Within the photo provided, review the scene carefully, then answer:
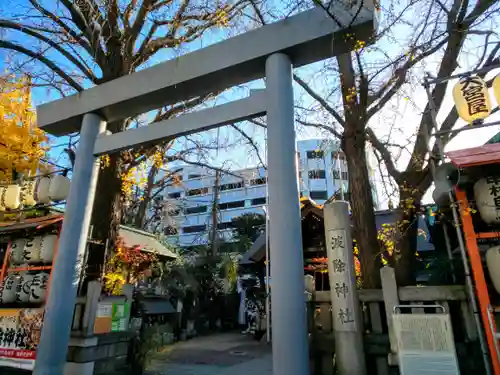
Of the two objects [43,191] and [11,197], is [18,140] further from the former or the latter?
[43,191]

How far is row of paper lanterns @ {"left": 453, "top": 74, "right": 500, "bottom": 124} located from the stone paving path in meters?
7.04

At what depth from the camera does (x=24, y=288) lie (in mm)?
6637

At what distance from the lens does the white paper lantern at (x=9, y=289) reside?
673cm

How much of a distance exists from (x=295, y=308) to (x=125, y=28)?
8.03 metres

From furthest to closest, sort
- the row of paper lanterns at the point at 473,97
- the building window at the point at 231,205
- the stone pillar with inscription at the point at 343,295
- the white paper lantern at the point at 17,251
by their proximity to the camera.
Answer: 1. the building window at the point at 231,205
2. the white paper lantern at the point at 17,251
3. the row of paper lanterns at the point at 473,97
4. the stone pillar with inscription at the point at 343,295

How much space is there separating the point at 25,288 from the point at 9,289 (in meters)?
0.47

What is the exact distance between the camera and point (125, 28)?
843 centimetres

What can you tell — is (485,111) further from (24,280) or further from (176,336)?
(176,336)

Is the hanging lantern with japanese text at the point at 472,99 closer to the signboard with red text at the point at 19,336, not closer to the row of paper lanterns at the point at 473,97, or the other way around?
the row of paper lanterns at the point at 473,97

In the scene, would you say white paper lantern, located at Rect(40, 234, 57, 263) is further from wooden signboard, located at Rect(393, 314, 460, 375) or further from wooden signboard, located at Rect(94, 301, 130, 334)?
wooden signboard, located at Rect(393, 314, 460, 375)

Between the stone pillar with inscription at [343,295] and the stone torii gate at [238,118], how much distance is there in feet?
5.54

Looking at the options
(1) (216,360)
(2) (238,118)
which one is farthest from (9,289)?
(1) (216,360)

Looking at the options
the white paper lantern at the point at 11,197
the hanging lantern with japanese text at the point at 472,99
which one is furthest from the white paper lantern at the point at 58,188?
the hanging lantern with japanese text at the point at 472,99

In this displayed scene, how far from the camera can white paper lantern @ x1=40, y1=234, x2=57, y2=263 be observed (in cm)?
670
